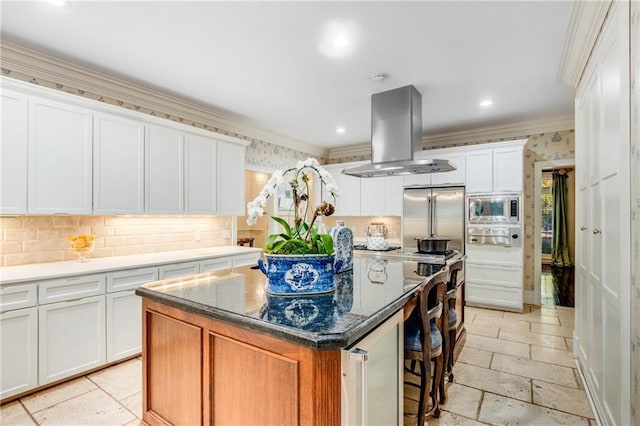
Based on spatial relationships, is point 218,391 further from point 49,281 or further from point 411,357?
point 49,281

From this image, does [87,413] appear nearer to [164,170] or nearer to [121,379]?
[121,379]

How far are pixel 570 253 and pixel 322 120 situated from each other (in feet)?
24.6

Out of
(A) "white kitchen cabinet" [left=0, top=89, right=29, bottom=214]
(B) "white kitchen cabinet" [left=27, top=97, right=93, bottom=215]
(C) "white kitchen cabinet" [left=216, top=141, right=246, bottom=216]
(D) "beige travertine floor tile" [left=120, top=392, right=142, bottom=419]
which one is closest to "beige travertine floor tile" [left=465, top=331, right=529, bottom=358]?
(D) "beige travertine floor tile" [left=120, top=392, right=142, bottom=419]

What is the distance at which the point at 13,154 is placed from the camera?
2.47 metres

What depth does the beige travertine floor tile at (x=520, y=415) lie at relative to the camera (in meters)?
2.05

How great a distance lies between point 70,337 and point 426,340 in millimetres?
2770

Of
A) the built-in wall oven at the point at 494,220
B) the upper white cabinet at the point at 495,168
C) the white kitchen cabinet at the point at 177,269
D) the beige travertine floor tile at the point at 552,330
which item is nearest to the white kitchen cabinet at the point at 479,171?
the upper white cabinet at the point at 495,168

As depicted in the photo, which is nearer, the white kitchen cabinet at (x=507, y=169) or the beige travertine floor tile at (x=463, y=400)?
the beige travertine floor tile at (x=463, y=400)

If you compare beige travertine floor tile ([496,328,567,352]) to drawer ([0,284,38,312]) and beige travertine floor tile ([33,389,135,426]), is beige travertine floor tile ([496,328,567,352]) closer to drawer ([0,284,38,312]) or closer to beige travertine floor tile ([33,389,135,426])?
beige travertine floor tile ([33,389,135,426])

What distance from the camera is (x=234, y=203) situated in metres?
4.33

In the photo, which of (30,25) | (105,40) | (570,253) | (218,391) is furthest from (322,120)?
(570,253)

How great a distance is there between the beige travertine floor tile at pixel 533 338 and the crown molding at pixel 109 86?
176 inches

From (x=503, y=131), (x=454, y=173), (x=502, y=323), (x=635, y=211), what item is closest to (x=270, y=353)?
(x=635, y=211)

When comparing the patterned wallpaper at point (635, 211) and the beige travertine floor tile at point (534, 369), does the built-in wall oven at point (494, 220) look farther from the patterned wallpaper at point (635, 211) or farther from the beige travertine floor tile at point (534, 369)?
the patterned wallpaper at point (635, 211)
